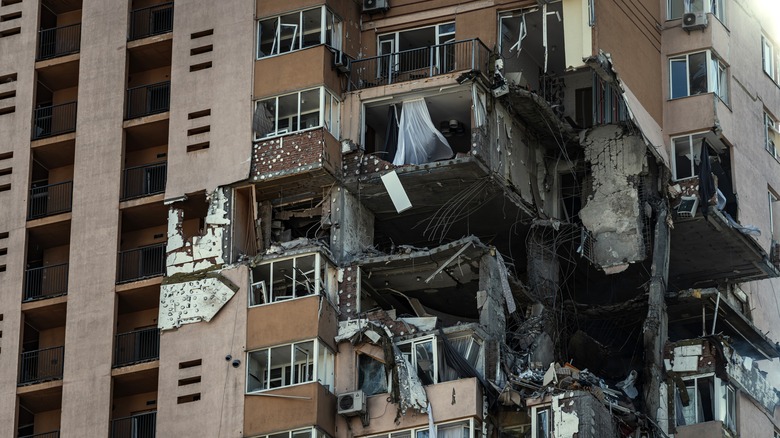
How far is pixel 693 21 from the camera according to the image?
2391 inches

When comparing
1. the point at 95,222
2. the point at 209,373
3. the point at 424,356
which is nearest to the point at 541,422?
the point at 424,356

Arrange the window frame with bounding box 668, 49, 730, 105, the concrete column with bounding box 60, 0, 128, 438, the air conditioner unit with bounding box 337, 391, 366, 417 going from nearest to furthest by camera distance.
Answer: the air conditioner unit with bounding box 337, 391, 366, 417, the concrete column with bounding box 60, 0, 128, 438, the window frame with bounding box 668, 49, 730, 105

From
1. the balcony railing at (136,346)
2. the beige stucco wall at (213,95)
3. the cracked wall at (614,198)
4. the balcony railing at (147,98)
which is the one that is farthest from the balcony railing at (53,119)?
the cracked wall at (614,198)

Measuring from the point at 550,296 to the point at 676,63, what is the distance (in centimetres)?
828

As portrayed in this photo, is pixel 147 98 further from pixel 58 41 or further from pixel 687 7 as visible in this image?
pixel 687 7

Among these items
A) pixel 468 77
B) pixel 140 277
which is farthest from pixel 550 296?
pixel 140 277

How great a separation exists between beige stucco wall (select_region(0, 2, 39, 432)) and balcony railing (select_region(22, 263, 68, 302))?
399 millimetres

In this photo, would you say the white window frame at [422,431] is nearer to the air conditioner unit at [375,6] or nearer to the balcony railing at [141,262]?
the balcony railing at [141,262]

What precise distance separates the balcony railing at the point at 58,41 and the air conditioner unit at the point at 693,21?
17999 mm

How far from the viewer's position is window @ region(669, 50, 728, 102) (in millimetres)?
60406

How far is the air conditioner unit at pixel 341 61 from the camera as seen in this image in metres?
57.7

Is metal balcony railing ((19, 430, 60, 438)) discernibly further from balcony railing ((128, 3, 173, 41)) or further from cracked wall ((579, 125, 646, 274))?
cracked wall ((579, 125, 646, 274))

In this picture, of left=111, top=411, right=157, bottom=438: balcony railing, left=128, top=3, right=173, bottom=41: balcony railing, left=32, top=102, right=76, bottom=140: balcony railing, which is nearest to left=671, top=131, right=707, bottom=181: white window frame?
left=128, top=3, right=173, bottom=41: balcony railing

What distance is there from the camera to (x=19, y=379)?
57250mm
